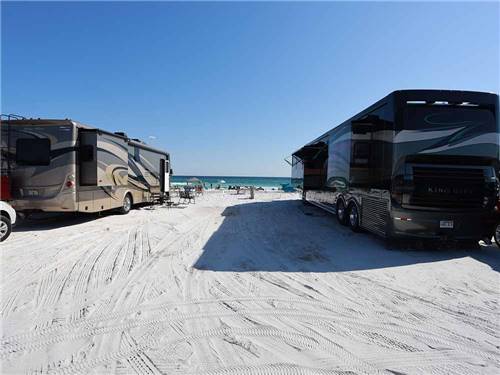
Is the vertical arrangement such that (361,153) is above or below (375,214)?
above

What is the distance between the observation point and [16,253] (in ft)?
16.4

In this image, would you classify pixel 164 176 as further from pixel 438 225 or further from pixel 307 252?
pixel 438 225

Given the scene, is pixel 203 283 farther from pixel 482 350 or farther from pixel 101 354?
pixel 482 350

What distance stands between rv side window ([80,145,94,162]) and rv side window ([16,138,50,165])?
0.78 metres

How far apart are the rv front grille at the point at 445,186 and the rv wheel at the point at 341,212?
9.36 ft

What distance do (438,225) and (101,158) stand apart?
9.01 meters

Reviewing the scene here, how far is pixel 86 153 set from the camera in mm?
7574

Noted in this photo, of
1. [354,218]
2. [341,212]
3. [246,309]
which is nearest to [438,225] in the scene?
[354,218]

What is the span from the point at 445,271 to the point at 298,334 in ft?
10.9

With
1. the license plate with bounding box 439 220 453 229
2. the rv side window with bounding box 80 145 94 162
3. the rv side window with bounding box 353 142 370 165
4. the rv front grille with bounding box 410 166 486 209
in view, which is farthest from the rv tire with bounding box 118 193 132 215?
the license plate with bounding box 439 220 453 229

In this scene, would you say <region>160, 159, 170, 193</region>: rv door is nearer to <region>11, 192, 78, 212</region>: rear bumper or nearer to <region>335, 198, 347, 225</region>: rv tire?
<region>11, 192, 78, 212</region>: rear bumper

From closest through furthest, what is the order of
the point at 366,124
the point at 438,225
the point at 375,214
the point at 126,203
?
the point at 438,225 < the point at 375,214 < the point at 366,124 < the point at 126,203

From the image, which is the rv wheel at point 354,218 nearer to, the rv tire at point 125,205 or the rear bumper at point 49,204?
the rear bumper at point 49,204

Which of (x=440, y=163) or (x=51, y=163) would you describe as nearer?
(x=440, y=163)
